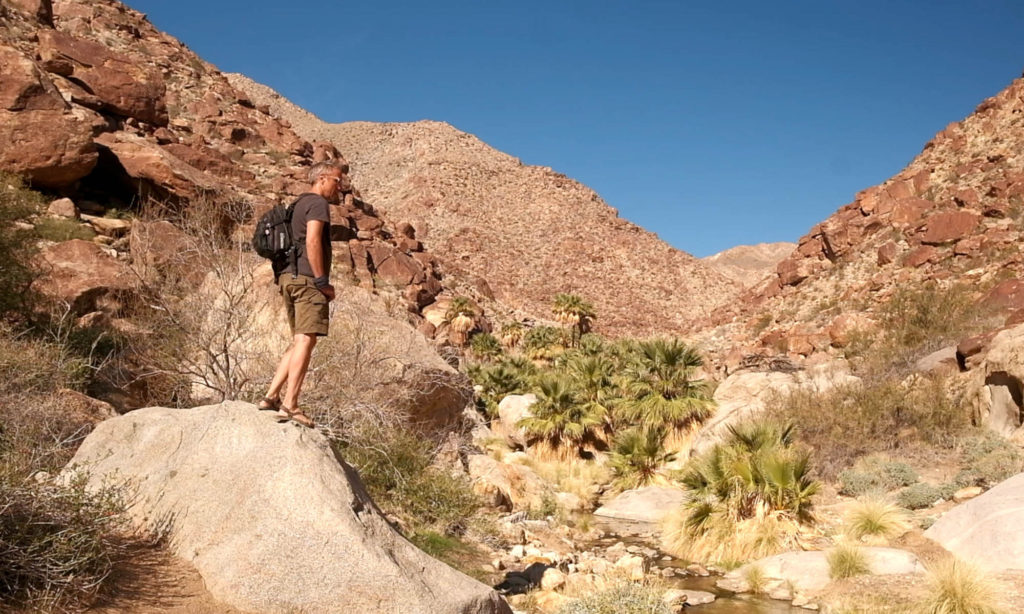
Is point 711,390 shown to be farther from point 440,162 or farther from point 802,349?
point 440,162

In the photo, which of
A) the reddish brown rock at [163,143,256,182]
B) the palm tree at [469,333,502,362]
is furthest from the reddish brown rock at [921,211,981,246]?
the reddish brown rock at [163,143,256,182]

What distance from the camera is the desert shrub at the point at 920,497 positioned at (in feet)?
46.0

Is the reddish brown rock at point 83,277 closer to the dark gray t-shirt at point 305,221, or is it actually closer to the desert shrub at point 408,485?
the desert shrub at point 408,485

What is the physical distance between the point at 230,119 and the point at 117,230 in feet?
64.4

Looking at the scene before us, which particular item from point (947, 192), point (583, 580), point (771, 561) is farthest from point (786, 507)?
point (947, 192)

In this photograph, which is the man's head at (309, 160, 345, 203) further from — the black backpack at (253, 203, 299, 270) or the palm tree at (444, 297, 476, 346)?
the palm tree at (444, 297, 476, 346)

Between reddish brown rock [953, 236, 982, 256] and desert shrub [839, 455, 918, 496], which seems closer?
desert shrub [839, 455, 918, 496]

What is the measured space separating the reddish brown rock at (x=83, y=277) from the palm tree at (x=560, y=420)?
12717mm

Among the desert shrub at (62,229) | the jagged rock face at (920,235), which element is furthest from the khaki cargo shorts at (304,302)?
the jagged rock face at (920,235)

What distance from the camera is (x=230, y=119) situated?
36.0 m

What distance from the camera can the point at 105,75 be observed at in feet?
80.5

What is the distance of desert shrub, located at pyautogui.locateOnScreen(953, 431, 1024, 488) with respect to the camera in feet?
44.2

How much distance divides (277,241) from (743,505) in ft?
34.9

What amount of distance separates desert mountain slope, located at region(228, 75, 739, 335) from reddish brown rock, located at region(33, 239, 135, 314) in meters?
44.6
